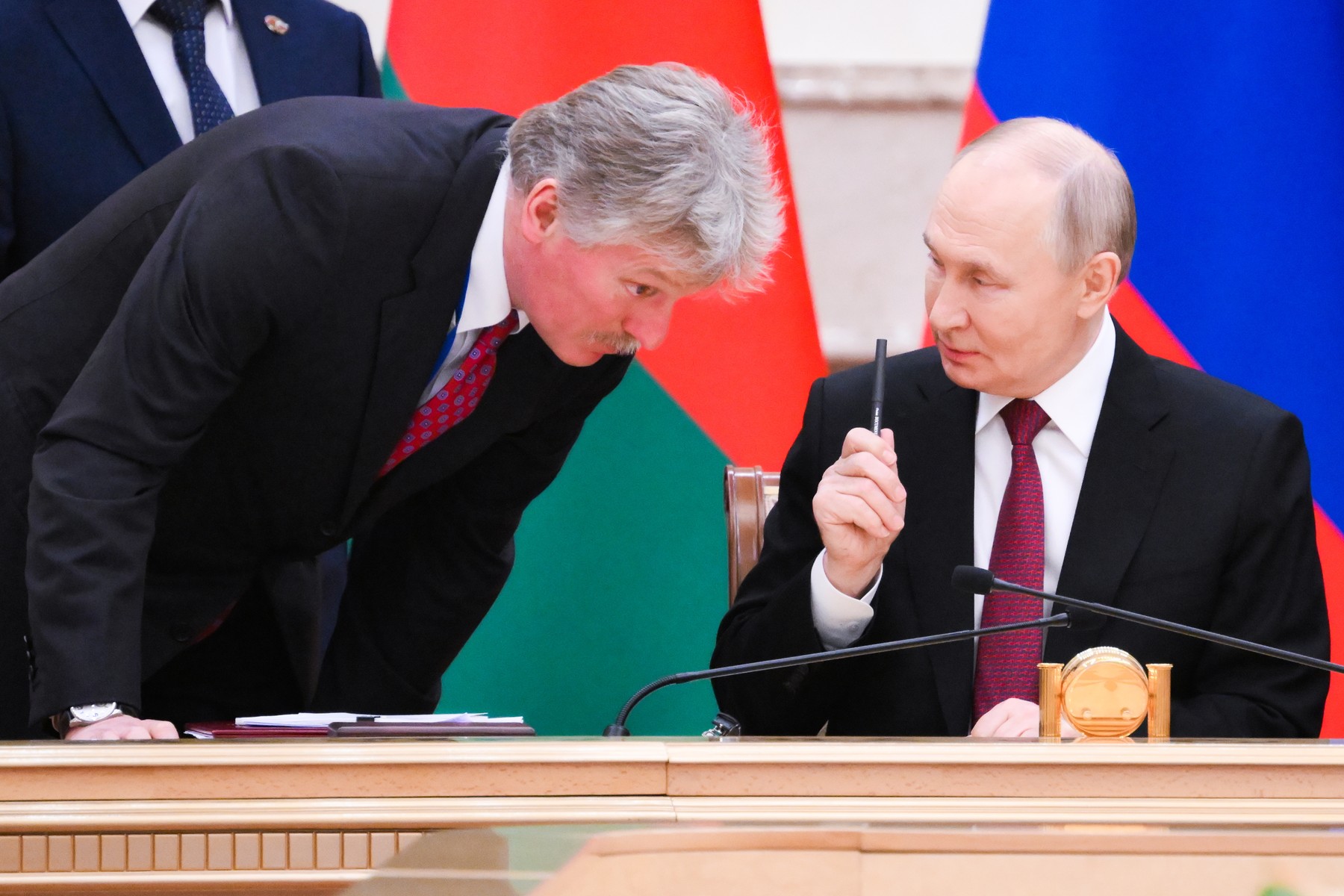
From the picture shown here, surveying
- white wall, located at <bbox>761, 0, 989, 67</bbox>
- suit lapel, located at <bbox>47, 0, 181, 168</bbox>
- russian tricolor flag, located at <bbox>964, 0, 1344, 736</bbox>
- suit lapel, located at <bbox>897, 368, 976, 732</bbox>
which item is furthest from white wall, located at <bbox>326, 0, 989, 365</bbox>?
suit lapel, located at <bbox>47, 0, 181, 168</bbox>

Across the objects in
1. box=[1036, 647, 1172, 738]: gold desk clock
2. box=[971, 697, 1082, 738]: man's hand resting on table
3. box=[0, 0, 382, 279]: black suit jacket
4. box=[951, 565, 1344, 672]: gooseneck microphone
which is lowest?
box=[971, 697, 1082, 738]: man's hand resting on table

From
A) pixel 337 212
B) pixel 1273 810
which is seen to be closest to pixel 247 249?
pixel 337 212

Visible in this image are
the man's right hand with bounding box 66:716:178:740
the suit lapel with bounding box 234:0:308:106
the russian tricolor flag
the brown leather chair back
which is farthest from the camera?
the russian tricolor flag

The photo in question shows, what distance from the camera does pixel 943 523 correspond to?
5.98ft

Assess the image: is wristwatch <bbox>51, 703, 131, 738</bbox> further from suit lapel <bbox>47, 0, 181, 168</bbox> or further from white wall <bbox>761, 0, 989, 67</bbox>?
white wall <bbox>761, 0, 989, 67</bbox>

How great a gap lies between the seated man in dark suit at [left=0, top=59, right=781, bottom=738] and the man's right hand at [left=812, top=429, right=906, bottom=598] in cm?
25

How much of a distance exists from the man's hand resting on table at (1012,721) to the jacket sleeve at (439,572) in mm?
685

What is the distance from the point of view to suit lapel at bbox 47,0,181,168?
6.70 ft

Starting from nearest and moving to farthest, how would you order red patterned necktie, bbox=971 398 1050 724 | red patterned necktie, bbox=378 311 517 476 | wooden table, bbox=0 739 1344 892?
wooden table, bbox=0 739 1344 892
red patterned necktie, bbox=971 398 1050 724
red patterned necktie, bbox=378 311 517 476

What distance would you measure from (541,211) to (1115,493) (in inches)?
30.1

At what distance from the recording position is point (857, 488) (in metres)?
1.62

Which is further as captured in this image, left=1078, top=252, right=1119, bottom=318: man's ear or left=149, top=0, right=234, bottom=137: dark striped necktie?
left=149, top=0, right=234, bottom=137: dark striped necktie

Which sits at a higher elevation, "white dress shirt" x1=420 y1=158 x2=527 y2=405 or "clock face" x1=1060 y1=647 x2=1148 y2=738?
"white dress shirt" x1=420 y1=158 x2=527 y2=405

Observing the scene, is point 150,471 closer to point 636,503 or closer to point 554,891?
point 554,891
